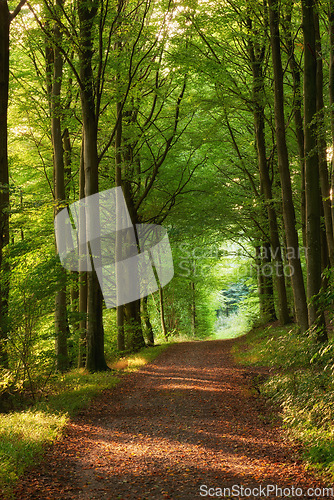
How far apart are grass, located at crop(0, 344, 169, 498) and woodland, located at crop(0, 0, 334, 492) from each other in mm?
585

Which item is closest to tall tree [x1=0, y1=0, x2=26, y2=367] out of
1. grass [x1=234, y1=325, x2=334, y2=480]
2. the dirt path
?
the dirt path

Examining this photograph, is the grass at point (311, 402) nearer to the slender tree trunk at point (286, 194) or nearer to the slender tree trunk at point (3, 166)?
the slender tree trunk at point (286, 194)

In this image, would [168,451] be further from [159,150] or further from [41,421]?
[159,150]

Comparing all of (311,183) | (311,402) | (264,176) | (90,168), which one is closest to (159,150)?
(264,176)

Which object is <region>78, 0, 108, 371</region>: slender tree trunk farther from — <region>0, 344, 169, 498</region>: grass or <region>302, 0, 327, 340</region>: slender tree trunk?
<region>302, 0, 327, 340</region>: slender tree trunk

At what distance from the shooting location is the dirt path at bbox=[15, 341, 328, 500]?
419cm

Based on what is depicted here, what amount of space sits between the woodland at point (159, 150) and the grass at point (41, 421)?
0.59 meters

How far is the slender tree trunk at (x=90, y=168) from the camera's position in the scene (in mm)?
10836

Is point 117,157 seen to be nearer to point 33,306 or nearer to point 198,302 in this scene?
point 33,306

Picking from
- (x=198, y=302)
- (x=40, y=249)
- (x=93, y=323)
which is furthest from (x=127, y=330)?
(x=198, y=302)

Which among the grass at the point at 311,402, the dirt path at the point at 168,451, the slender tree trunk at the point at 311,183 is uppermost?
the slender tree trunk at the point at 311,183

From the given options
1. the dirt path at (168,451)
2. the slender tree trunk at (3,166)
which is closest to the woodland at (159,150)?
the slender tree trunk at (3,166)

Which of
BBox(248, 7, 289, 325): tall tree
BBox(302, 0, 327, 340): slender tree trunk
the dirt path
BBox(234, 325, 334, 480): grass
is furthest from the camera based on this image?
BBox(248, 7, 289, 325): tall tree

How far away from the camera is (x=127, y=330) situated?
16.1 meters
